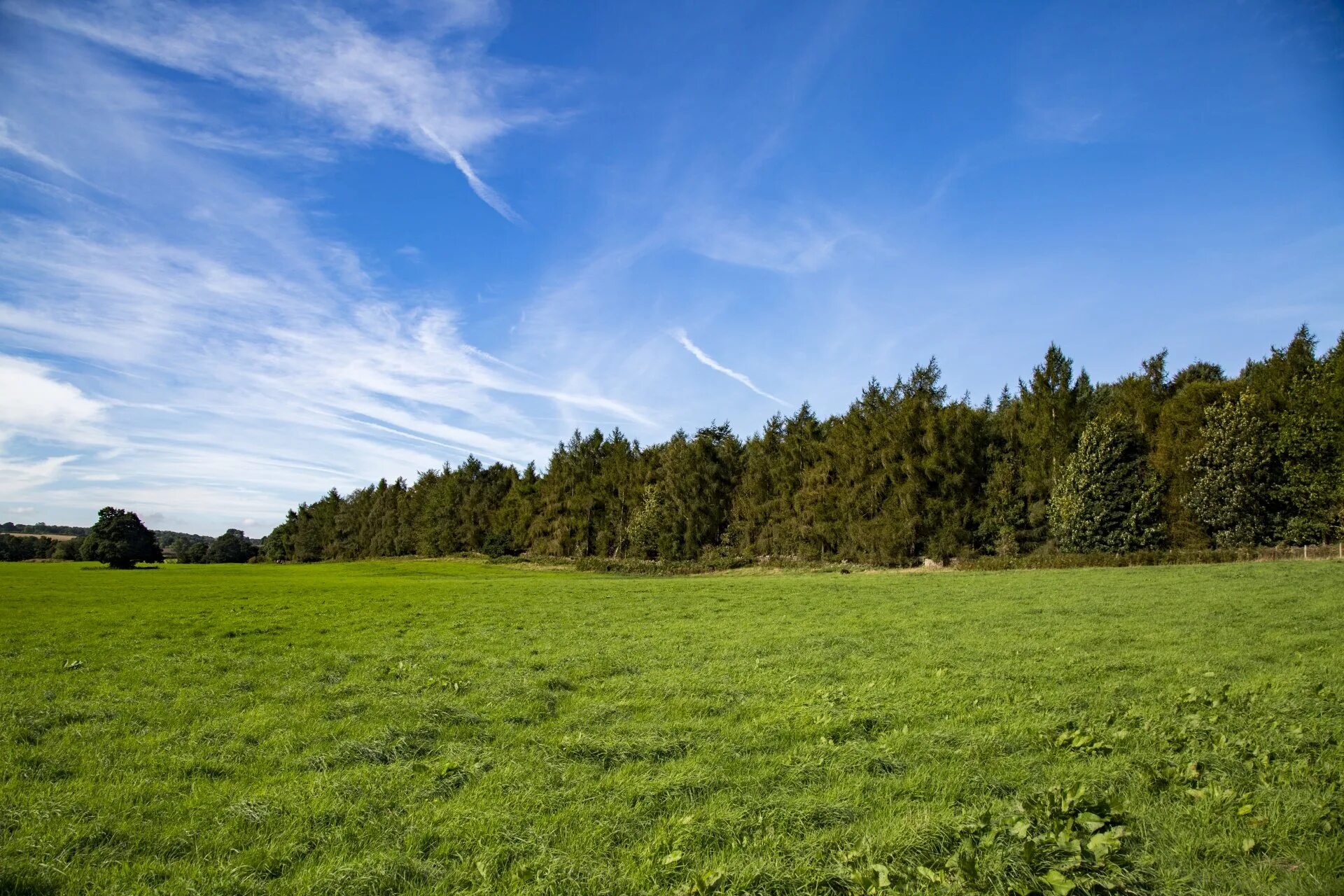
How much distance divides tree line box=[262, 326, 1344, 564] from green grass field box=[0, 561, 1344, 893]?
112ft

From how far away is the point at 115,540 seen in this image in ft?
186

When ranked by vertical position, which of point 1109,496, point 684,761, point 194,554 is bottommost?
point 684,761

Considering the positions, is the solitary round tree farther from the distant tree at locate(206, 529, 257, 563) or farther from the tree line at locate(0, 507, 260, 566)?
the distant tree at locate(206, 529, 257, 563)

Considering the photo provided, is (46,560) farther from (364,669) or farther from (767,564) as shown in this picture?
(364,669)

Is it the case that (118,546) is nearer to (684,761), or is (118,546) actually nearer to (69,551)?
(69,551)

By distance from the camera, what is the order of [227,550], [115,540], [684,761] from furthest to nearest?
[227,550], [115,540], [684,761]

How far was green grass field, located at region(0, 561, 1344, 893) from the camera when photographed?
5.60m

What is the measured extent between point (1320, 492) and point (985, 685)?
46.5 meters

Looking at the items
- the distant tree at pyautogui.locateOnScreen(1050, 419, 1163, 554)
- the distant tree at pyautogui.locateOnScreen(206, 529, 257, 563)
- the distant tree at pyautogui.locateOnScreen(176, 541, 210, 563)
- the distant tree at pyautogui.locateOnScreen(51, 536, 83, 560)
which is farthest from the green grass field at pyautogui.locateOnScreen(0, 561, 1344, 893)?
the distant tree at pyautogui.locateOnScreen(206, 529, 257, 563)

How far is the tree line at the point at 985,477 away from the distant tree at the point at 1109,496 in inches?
4.8

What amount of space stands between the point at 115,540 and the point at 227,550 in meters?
44.2

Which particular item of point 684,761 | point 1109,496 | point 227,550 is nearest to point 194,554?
point 227,550

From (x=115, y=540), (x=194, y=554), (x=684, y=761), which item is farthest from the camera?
(x=194, y=554)

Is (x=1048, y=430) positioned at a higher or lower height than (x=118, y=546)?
higher
